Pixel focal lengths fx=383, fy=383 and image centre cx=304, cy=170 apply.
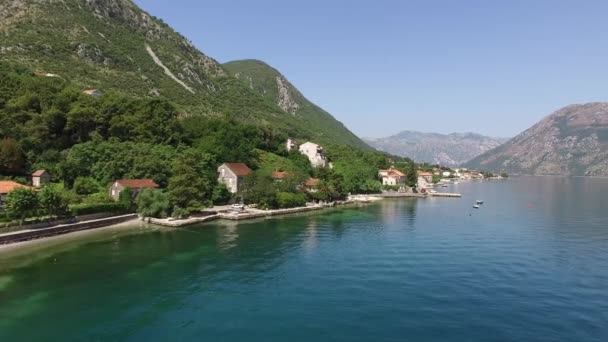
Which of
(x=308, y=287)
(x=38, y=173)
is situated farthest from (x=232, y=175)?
(x=308, y=287)

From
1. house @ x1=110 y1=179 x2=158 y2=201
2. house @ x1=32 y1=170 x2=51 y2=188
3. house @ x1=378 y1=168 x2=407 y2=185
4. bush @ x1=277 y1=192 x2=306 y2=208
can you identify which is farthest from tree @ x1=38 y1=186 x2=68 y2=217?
house @ x1=378 y1=168 x2=407 y2=185

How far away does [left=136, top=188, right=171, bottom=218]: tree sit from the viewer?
61250 mm

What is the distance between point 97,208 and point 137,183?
28.8 feet

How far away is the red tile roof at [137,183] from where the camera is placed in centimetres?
6281

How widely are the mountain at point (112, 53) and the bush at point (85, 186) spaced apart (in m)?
51.5

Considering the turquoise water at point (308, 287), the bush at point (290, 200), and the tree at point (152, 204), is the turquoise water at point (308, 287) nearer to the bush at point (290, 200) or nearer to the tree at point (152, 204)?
the tree at point (152, 204)

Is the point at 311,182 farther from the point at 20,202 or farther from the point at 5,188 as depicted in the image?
the point at 20,202

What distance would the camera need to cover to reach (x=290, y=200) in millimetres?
81688

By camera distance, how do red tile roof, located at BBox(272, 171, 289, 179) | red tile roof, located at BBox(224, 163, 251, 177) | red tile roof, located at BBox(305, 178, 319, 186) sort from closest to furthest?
red tile roof, located at BBox(224, 163, 251, 177), red tile roof, located at BBox(272, 171, 289, 179), red tile roof, located at BBox(305, 178, 319, 186)

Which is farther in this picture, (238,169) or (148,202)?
(238,169)

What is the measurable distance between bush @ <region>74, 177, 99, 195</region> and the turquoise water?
12807 millimetres

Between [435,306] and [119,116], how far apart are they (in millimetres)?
74319

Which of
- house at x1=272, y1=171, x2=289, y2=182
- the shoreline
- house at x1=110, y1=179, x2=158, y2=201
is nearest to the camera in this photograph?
the shoreline

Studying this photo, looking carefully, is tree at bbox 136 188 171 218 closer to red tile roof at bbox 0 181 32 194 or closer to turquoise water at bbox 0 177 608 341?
turquoise water at bbox 0 177 608 341
